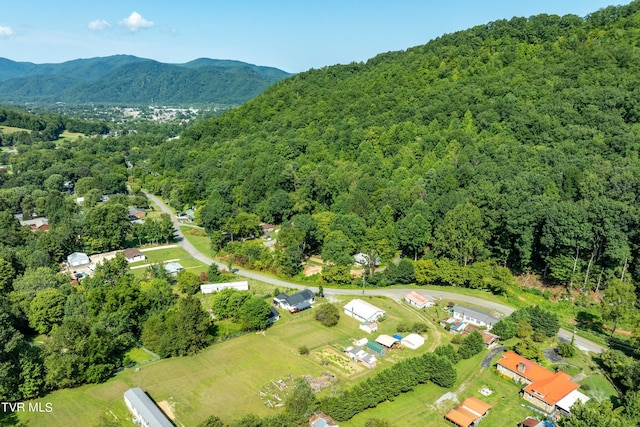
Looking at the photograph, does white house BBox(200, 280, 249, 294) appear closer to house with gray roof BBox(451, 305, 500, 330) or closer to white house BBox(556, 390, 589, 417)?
house with gray roof BBox(451, 305, 500, 330)

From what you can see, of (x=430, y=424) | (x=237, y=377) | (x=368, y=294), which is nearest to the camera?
(x=430, y=424)

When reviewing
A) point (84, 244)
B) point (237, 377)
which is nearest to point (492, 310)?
point (237, 377)

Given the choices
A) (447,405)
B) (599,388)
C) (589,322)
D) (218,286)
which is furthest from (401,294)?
(218,286)

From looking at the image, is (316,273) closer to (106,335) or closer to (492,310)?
(492,310)

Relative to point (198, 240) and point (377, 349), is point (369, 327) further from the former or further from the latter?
point (198, 240)

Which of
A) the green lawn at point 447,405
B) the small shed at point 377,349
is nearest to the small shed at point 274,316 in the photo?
the small shed at point 377,349

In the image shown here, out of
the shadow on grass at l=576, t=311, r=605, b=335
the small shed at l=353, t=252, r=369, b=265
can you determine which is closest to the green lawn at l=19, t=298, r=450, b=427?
the small shed at l=353, t=252, r=369, b=265
